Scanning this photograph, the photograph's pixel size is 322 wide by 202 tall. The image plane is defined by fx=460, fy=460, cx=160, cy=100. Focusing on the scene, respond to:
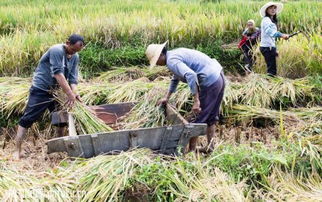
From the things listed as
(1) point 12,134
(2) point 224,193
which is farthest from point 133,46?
(2) point 224,193

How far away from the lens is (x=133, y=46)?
22.4 ft

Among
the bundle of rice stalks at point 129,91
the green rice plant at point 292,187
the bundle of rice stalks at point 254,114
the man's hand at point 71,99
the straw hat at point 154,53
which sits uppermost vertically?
the straw hat at point 154,53

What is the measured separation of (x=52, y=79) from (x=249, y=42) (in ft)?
10.3

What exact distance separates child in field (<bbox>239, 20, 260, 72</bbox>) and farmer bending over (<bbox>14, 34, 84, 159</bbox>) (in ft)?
9.24

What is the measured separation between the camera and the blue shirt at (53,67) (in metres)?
4.03

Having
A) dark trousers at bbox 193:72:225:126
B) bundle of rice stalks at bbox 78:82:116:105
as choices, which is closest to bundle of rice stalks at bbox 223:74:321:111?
dark trousers at bbox 193:72:225:126

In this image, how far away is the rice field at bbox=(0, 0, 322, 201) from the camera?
3404mm

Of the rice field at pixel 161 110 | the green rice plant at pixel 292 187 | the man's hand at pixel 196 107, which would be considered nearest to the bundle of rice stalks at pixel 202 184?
the rice field at pixel 161 110

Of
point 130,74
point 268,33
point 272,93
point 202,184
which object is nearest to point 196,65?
point 202,184

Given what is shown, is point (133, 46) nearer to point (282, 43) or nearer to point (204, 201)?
point (282, 43)

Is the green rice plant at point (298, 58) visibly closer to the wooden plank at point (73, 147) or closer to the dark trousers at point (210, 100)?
the dark trousers at point (210, 100)

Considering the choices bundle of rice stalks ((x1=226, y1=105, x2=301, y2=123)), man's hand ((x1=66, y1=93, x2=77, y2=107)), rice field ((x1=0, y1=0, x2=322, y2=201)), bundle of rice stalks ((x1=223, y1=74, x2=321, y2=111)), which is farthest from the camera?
bundle of rice stalks ((x1=223, y1=74, x2=321, y2=111))

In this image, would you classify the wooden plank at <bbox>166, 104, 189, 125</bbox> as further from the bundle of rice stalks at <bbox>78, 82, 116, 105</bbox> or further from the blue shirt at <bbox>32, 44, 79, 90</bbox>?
the bundle of rice stalks at <bbox>78, 82, 116, 105</bbox>

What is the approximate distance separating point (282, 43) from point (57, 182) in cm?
394
